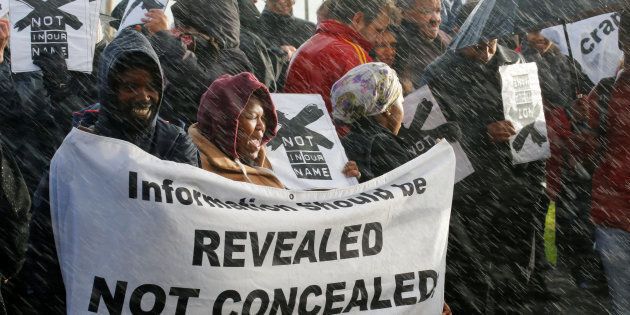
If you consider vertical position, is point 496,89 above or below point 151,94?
below

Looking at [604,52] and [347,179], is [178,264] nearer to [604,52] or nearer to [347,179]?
[347,179]

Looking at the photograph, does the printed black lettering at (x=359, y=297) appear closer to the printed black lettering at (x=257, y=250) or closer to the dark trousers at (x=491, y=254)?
the printed black lettering at (x=257, y=250)

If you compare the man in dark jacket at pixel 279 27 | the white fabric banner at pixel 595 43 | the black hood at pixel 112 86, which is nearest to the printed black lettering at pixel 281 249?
the black hood at pixel 112 86

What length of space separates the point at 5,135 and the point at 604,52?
461 centimetres

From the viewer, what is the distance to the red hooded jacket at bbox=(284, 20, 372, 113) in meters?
6.27

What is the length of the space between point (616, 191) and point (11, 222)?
3356mm

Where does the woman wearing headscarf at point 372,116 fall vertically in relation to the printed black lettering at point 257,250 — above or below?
below

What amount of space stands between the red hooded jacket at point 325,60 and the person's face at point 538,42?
244 cm

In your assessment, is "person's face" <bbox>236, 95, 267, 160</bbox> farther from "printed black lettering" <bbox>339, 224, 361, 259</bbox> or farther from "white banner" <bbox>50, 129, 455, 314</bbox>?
"printed black lettering" <bbox>339, 224, 361, 259</bbox>

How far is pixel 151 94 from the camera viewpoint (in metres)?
4.09

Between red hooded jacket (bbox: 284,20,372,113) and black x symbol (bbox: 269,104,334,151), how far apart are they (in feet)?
1.08

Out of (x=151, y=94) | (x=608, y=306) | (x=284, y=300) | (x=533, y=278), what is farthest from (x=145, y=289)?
(x=608, y=306)

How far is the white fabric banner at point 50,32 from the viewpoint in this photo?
7.77m

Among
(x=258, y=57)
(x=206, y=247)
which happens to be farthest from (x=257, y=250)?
(x=258, y=57)
